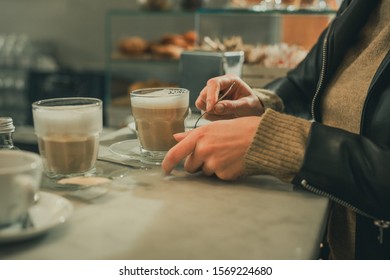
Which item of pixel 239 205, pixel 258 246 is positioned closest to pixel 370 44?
pixel 239 205

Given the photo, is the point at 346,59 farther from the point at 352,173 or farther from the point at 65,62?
the point at 65,62

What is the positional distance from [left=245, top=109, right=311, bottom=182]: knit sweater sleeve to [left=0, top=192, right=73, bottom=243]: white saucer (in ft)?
1.06

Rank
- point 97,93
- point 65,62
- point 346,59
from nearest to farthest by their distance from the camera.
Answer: point 346,59, point 97,93, point 65,62

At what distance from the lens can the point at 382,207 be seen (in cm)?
88

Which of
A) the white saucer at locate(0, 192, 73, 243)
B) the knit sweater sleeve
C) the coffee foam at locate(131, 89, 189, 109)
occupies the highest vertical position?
the coffee foam at locate(131, 89, 189, 109)

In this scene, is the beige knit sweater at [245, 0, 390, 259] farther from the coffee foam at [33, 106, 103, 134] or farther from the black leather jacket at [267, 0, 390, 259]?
the coffee foam at [33, 106, 103, 134]

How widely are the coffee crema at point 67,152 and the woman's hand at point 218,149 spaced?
137 millimetres

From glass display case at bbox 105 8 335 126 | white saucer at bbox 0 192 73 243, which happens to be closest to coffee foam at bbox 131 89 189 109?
white saucer at bbox 0 192 73 243

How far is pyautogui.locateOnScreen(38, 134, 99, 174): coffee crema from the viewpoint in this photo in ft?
3.04

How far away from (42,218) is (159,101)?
1.42ft

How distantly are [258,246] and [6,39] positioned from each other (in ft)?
11.9

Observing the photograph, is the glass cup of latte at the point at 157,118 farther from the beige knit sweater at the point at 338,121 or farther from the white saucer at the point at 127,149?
the beige knit sweater at the point at 338,121

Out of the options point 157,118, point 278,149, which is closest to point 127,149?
point 157,118

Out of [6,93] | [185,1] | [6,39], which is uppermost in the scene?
[185,1]
